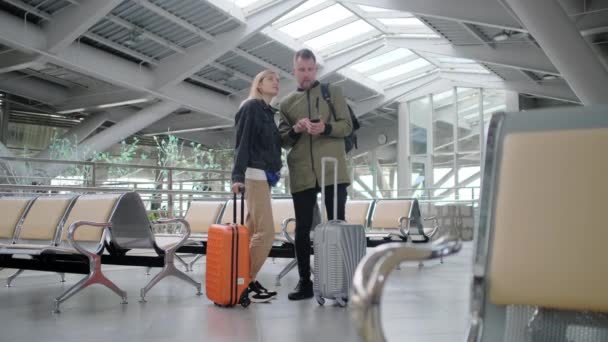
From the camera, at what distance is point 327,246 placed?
3.74 meters

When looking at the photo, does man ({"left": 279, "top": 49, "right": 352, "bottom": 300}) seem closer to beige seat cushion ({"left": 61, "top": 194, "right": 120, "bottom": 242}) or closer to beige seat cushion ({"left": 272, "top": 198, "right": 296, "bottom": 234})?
beige seat cushion ({"left": 61, "top": 194, "right": 120, "bottom": 242})

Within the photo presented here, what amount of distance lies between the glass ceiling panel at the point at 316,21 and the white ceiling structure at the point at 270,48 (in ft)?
0.14

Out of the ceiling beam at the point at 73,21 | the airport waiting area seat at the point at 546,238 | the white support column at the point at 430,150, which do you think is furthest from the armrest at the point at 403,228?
the white support column at the point at 430,150

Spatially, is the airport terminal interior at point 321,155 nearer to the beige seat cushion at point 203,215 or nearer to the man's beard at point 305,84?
the beige seat cushion at point 203,215

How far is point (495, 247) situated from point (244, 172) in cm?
273

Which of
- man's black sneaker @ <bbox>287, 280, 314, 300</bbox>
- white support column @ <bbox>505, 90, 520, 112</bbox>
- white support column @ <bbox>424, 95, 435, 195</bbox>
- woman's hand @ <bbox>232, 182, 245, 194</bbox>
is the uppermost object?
white support column @ <bbox>505, 90, 520, 112</bbox>

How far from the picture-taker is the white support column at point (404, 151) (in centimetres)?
2444

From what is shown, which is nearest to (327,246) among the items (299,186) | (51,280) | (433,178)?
(299,186)

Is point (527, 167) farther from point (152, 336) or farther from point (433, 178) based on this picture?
point (433, 178)

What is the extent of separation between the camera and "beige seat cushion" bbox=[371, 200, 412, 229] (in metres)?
7.06

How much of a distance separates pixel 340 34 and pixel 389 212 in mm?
11698

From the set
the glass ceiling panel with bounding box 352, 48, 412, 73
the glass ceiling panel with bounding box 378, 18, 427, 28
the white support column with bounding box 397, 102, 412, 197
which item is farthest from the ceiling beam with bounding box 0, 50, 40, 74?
the white support column with bounding box 397, 102, 412, 197

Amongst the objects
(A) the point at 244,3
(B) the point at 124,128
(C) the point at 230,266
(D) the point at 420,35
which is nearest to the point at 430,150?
(D) the point at 420,35

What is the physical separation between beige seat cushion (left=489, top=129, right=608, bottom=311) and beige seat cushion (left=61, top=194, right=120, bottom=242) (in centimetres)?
363
